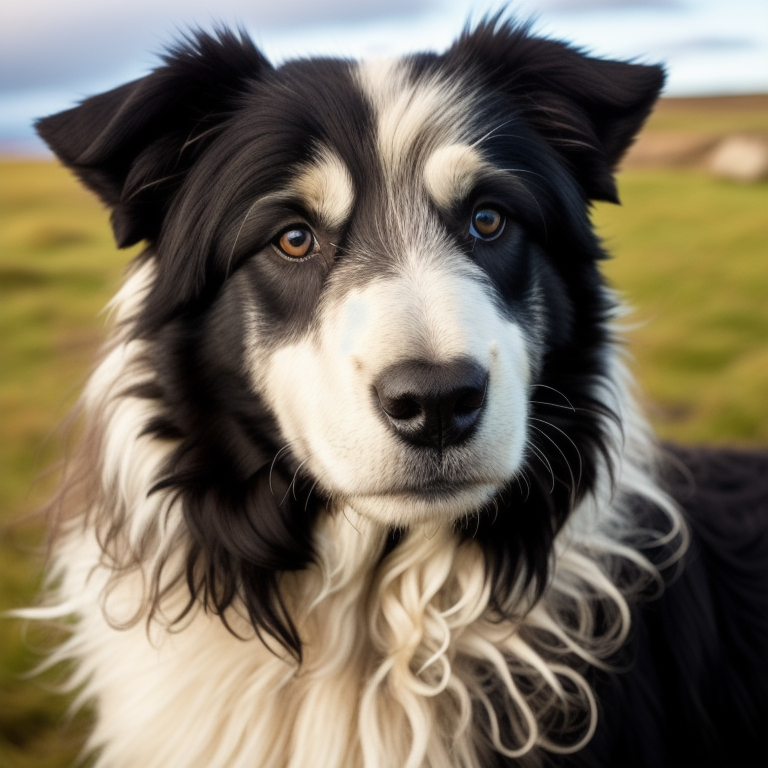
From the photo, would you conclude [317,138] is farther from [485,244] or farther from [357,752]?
[357,752]

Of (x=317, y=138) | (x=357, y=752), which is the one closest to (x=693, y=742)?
(x=357, y=752)

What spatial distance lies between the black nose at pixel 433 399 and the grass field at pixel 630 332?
1.12 m

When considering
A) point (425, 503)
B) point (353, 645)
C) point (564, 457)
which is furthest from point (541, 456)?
point (353, 645)

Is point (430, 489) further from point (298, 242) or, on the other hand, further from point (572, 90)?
point (572, 90)

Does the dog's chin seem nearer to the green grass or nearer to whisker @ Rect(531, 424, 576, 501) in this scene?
whisker @ Rect(531, 424, 576, 501)

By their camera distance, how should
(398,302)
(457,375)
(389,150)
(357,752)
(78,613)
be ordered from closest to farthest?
(457,375), (398,302), (389,150), (357,752), (78,613)

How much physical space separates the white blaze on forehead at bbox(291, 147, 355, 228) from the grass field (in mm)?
770

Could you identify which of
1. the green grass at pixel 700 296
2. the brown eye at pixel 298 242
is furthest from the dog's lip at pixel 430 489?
the green grass at pixel 700 296

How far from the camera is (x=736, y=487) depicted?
137 inches

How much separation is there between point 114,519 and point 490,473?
1326mm

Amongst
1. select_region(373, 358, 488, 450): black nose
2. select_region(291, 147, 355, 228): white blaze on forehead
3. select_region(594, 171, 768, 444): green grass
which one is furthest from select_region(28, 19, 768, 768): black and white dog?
select_region(594, 171, 768, 444): green grass

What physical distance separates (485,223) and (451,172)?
194 mm

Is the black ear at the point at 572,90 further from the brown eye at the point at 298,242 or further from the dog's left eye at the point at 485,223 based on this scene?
the brown eye at the point at 298,242

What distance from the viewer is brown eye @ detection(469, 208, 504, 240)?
2.60 m
